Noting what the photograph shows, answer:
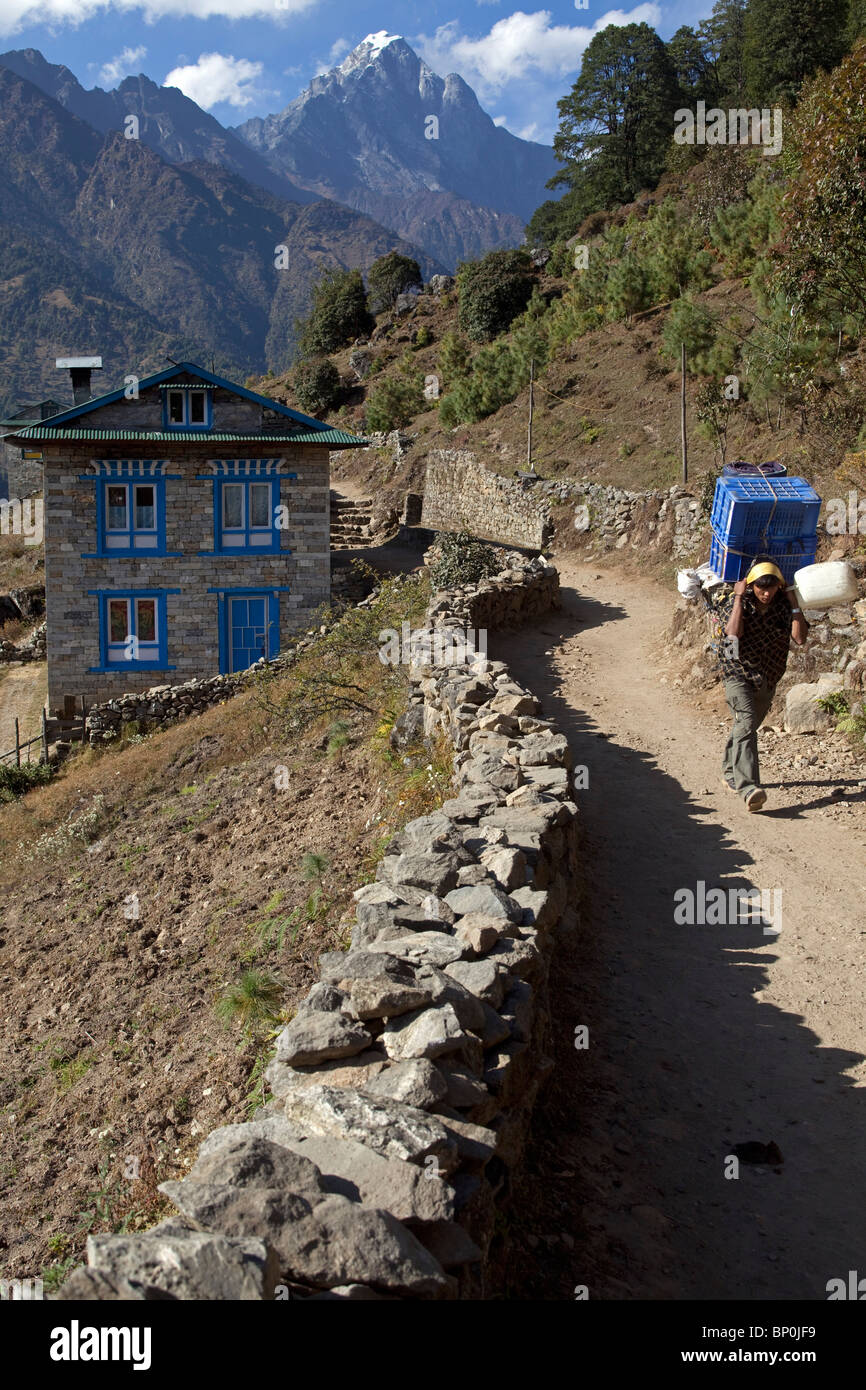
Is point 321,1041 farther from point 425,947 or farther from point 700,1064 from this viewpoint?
point 700,1064

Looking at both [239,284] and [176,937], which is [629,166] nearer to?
[176,937]

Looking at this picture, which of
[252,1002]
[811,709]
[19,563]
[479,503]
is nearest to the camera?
[252,1002]

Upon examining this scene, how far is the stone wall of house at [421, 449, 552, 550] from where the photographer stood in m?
26.7

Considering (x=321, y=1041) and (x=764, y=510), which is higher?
(x=764, y=510)

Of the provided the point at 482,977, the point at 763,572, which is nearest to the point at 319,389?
the point at 763,572

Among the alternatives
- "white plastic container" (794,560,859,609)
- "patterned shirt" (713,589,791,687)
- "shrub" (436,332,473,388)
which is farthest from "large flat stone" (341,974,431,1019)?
"shrub" (436,332,473,388)

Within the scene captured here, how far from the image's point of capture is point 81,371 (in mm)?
29000

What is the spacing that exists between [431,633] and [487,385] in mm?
28282

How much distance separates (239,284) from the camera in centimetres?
18038

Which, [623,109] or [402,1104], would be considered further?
[623,109]

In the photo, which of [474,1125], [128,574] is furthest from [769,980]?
[128,574]

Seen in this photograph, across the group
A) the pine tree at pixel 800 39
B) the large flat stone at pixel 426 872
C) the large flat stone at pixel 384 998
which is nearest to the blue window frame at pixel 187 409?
the large flat stone at pixel 426 872

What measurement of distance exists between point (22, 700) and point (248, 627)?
23.3 ft
